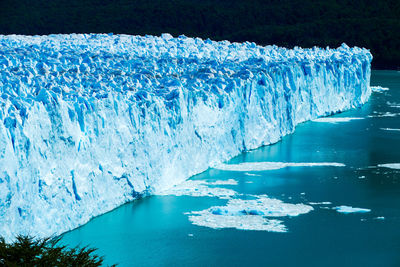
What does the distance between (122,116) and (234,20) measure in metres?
28.7

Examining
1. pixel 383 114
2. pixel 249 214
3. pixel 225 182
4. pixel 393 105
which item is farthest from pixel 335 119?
pixel 249 214

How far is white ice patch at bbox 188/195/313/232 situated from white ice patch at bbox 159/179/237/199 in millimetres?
323

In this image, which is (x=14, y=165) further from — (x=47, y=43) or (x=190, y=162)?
(x=47, y=43)

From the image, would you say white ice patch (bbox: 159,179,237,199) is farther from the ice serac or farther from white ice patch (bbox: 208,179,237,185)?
the ice serac

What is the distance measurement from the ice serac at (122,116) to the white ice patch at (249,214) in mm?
1020

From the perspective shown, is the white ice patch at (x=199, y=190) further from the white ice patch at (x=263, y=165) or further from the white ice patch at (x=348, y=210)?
the white ice patch at (x=348, y=210)

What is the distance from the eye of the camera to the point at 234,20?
Result: 37250 millimetres

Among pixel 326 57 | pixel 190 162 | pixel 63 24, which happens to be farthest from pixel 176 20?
pixel 190 162

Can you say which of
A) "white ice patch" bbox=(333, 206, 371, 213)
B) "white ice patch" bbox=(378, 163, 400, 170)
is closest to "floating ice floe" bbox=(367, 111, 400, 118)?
"white ice patch" bbox=(378, 163, 400, 170)

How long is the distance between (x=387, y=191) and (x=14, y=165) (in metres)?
5.61

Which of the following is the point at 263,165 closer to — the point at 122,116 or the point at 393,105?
the point at 122,116

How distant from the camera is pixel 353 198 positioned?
1013 centimetres

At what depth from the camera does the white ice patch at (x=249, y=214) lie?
8.63m

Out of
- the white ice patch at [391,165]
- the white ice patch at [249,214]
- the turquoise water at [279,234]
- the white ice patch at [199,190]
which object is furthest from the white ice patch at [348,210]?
the white ice patch at [391,165]
